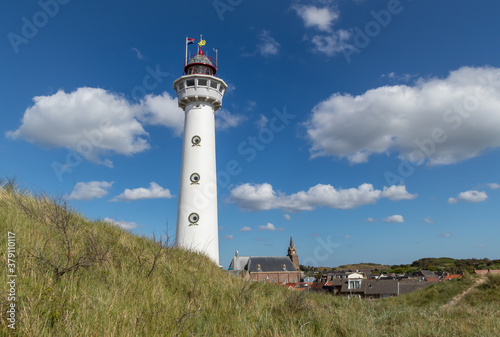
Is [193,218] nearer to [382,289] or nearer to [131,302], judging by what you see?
[131,302]

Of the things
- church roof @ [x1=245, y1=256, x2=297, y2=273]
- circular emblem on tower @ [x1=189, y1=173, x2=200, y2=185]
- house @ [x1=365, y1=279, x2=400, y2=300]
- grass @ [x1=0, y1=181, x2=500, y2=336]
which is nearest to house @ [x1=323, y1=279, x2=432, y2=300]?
house @ [x1=365, y1=279, x2=400, y2=300]

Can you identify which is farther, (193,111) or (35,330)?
(193,111)

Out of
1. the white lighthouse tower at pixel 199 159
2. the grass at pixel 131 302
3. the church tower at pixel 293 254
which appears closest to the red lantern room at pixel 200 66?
the white lighthouse tower at pixel 199 159

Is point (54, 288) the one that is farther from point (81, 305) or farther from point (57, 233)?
point (57, 233)

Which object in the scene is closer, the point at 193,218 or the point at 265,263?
the point at 193,218

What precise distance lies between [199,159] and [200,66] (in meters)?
7.97

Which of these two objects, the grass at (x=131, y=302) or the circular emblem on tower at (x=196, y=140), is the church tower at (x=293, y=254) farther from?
the grass at (x=131, y=302)

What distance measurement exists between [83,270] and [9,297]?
1875 mm

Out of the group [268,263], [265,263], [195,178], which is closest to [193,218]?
[195,178]

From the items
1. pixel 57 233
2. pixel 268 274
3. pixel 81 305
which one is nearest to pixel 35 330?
pixel 81 305

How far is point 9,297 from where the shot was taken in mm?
3748

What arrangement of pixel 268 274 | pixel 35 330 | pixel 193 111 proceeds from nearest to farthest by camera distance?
pixel 35 330, pixel 193 111, pixel 268 274

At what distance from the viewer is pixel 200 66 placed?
79.9 feet

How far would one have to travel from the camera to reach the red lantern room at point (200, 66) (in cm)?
2428
